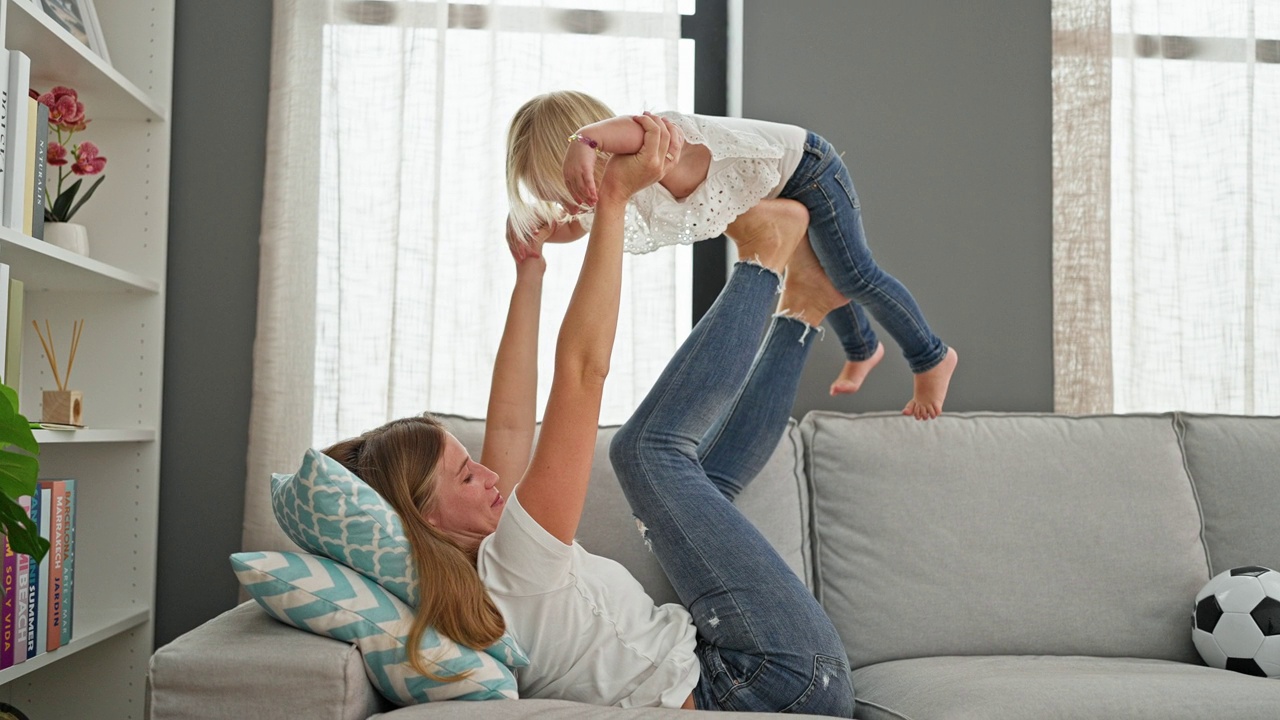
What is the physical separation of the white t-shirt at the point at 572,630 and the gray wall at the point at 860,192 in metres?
1.09

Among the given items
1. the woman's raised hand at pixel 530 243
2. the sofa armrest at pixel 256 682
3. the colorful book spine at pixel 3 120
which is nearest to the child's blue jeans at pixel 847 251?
the woman's raised hand at pixel 530 243

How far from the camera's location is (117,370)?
2.23m

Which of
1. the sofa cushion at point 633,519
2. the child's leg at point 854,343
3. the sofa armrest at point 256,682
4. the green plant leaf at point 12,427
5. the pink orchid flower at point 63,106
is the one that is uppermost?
the pink orchid flower at point 63,106

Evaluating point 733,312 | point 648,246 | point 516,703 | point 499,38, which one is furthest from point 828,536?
point 499,38

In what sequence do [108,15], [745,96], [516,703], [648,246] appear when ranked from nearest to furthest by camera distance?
[516,703]
[648,246]
[108,15]
[745,96]

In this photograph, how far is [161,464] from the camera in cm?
235

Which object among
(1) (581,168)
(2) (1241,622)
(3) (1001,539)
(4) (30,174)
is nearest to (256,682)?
(1) (581,168)

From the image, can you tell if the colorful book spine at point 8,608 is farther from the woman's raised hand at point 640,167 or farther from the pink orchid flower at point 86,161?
the woman's raised hand at point 640,167

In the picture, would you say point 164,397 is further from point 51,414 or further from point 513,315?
point 513,315

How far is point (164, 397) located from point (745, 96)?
1.58m

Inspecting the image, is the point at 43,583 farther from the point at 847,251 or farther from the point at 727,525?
the point at 847,251

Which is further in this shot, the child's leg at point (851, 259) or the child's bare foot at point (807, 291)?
the child's bare foot at point (807, 291)

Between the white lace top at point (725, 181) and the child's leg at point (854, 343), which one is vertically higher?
the white lace top at point (725, 181)

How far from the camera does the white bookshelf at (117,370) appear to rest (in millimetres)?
2162
